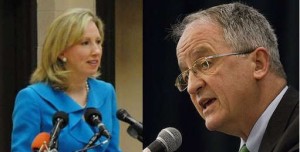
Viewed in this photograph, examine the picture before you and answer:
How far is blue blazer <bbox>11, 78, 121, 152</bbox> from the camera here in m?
3.72

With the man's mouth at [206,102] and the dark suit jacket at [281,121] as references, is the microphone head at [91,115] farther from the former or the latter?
the dark suit jacket at [281,121]

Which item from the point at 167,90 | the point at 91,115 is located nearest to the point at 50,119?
the point at 91,115

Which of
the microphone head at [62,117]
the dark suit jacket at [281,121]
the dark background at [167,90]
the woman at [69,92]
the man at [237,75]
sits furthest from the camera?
the dark background at [167,90]

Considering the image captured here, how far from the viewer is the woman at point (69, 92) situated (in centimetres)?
374

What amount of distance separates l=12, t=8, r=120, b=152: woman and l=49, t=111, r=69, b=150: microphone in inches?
7.9

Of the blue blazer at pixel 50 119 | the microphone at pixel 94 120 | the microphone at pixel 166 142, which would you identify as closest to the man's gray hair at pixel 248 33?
the microphone at pixel 166 142

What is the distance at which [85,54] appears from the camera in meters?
4.07

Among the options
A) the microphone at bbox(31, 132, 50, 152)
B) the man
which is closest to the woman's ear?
the microphone at bbox(31, 132, 50, 152)

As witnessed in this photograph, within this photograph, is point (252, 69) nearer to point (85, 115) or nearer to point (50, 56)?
point (85, 115)

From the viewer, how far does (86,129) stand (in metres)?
3.82

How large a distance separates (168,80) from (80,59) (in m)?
0.46

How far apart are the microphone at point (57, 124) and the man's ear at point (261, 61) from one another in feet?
3.92

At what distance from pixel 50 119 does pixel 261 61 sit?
1.69 m

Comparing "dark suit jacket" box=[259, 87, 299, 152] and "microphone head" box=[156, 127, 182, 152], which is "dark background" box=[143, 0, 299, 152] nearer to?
"microphone head" box=[156, 127, 182, 152]
